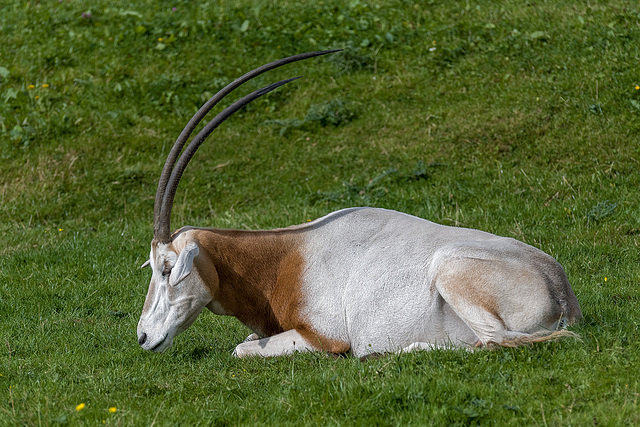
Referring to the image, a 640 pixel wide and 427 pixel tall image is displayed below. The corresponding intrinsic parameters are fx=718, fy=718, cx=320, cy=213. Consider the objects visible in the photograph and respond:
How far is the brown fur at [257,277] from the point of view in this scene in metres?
6.25

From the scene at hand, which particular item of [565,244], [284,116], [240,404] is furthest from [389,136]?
[240,404]

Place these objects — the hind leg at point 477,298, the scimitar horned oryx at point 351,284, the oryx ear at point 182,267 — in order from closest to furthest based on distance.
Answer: the hind leg at point 477,298
the scimitar horned oryx at point 351,284
the oryx ear at point 182,267

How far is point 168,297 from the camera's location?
5938 mm

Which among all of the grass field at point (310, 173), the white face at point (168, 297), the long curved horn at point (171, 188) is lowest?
the grass field at point (310, 173)

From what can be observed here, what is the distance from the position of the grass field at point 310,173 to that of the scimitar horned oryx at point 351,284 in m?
0.30

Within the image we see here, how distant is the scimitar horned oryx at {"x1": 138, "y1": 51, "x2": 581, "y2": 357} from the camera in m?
5.45

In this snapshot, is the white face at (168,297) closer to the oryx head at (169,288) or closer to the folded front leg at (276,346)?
the oryx head at (169,288)

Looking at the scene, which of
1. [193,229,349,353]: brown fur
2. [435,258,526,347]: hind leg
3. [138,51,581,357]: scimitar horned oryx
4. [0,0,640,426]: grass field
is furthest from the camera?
[193,229,349,353]: brown fur

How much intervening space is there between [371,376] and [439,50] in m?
10.6

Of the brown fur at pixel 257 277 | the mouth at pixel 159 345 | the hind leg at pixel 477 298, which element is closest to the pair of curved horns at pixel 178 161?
the brown fur at pixel 257 277

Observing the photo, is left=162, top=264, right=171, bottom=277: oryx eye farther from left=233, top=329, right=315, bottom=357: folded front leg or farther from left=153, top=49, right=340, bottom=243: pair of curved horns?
left=233, top=329, right=315, bottom=357: folded front leg

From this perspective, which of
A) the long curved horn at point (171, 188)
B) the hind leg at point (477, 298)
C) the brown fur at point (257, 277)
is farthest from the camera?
the brown fur at point (257, 277)

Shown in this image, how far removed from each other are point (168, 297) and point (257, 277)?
2.72 ft

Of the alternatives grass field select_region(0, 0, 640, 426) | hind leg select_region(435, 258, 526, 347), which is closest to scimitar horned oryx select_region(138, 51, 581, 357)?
hind leg select_region(435, 258, 526, 347)
